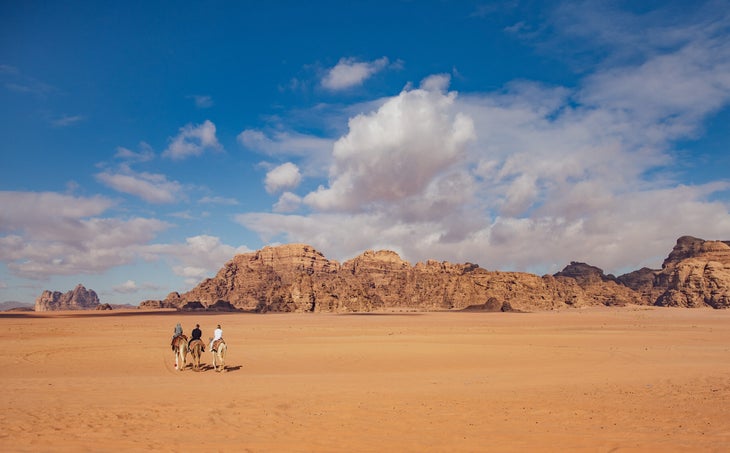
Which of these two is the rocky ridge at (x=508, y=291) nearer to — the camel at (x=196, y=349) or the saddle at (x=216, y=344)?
the camel at (x=196, y=349)

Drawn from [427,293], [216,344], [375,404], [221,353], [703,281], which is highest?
[703,281]

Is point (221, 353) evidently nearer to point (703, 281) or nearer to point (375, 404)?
point (375, 404)

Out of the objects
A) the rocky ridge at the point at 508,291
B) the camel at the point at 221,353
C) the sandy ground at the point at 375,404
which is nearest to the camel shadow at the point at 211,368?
the sandy ground at the point at 375,404

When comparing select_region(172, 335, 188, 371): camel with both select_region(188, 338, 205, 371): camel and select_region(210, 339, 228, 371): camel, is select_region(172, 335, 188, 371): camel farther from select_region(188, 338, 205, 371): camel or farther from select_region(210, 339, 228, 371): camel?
select_region(210, 339, 228, 371): camel

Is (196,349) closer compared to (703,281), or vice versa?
(196,349)

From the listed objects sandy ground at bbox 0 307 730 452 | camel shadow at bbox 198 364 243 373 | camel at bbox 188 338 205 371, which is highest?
camel at bbox 188 338 205 371

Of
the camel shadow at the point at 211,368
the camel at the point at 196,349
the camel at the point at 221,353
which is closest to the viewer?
the camel at the point at 221,353

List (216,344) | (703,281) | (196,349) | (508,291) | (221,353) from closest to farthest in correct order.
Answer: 1. (221,353)
2. (216,344)
3. (196,349)
4. (703,281)
5. (508,291)

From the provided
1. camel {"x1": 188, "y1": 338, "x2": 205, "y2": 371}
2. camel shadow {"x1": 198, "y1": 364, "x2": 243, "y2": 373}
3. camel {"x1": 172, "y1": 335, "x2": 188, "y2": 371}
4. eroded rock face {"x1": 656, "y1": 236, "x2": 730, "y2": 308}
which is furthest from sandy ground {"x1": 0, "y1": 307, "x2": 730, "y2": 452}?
eroded rock face {"x1": 656, "y1": 236, "x2": 730, "y2": 308}

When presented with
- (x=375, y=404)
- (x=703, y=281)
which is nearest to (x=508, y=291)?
(x=703, y=281)


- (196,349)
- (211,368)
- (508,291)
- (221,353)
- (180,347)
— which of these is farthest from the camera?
(508,291)

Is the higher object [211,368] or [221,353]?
[221,353]

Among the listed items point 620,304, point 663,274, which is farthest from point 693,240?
point 620,304

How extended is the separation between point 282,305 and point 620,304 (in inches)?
3415
